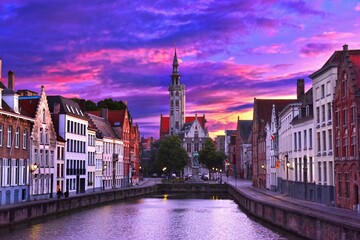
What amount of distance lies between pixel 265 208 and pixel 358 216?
38.7ft

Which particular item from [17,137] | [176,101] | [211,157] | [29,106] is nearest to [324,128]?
[17,137]

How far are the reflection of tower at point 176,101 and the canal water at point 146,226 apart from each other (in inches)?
5186

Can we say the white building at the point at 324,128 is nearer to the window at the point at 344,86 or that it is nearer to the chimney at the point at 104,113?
the window at the point at 344,86

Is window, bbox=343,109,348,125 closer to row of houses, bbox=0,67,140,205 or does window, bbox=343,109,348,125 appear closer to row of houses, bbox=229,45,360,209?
row of houses, bbox=229,45,360,209

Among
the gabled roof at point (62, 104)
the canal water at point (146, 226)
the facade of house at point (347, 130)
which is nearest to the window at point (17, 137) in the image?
the canal water at point (146, 226)

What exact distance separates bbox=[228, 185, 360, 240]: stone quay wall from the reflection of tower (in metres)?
141

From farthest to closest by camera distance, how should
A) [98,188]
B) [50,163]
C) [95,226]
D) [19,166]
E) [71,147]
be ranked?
1. [98,188]
2. [71,147]
3. [50,163]
4. [19,166]
5. [95,226]

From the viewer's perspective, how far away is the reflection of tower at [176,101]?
629ft

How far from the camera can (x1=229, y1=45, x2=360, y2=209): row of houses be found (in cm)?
4175

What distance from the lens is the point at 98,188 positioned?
85438 mm

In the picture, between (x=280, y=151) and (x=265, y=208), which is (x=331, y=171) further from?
(x=280, y=151)

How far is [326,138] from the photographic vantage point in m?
49.0

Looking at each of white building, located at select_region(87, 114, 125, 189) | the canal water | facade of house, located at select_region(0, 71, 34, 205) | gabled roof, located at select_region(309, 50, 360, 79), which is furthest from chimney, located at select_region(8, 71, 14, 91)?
gabled roof, located at select_region(309, 50, 360, 79)

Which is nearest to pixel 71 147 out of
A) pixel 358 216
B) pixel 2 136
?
pixel 2 136
